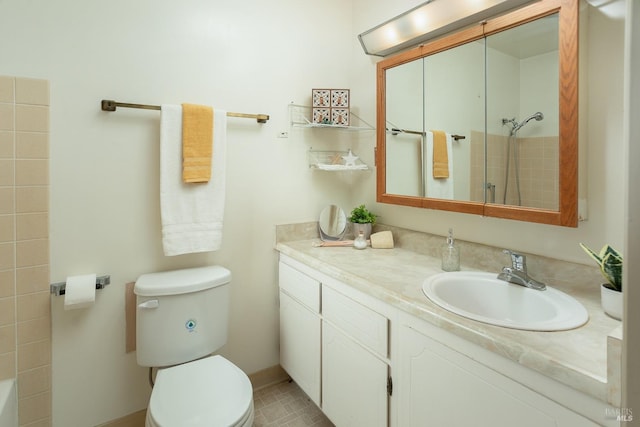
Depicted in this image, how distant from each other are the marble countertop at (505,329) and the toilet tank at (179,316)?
488 mm

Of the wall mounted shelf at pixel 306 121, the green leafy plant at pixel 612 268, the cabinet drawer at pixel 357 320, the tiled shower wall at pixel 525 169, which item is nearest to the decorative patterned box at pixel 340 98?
the wall mounted shelf at pixel 306 121

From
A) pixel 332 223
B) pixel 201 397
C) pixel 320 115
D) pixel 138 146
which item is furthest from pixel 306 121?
pixel 201 397

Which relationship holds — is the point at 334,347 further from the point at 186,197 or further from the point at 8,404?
the point at 8,404

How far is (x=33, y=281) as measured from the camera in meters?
1.37

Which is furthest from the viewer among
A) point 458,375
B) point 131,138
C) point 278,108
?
point 278,108

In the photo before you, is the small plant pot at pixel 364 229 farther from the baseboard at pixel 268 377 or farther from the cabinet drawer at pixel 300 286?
the baseboard at pixel 268 377

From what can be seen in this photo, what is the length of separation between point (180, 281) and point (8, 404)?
73cm

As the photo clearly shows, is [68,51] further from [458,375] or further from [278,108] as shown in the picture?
[458,375]

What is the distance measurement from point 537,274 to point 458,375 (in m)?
0.60

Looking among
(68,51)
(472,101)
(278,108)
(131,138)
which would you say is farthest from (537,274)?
(68,51)

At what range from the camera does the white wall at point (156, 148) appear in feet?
4.20

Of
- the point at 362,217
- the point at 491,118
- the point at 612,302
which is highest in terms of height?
the point at 491,118

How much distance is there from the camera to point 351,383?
1.36 m

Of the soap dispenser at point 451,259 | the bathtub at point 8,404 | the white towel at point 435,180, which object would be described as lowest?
the bathtub at point 8,404
